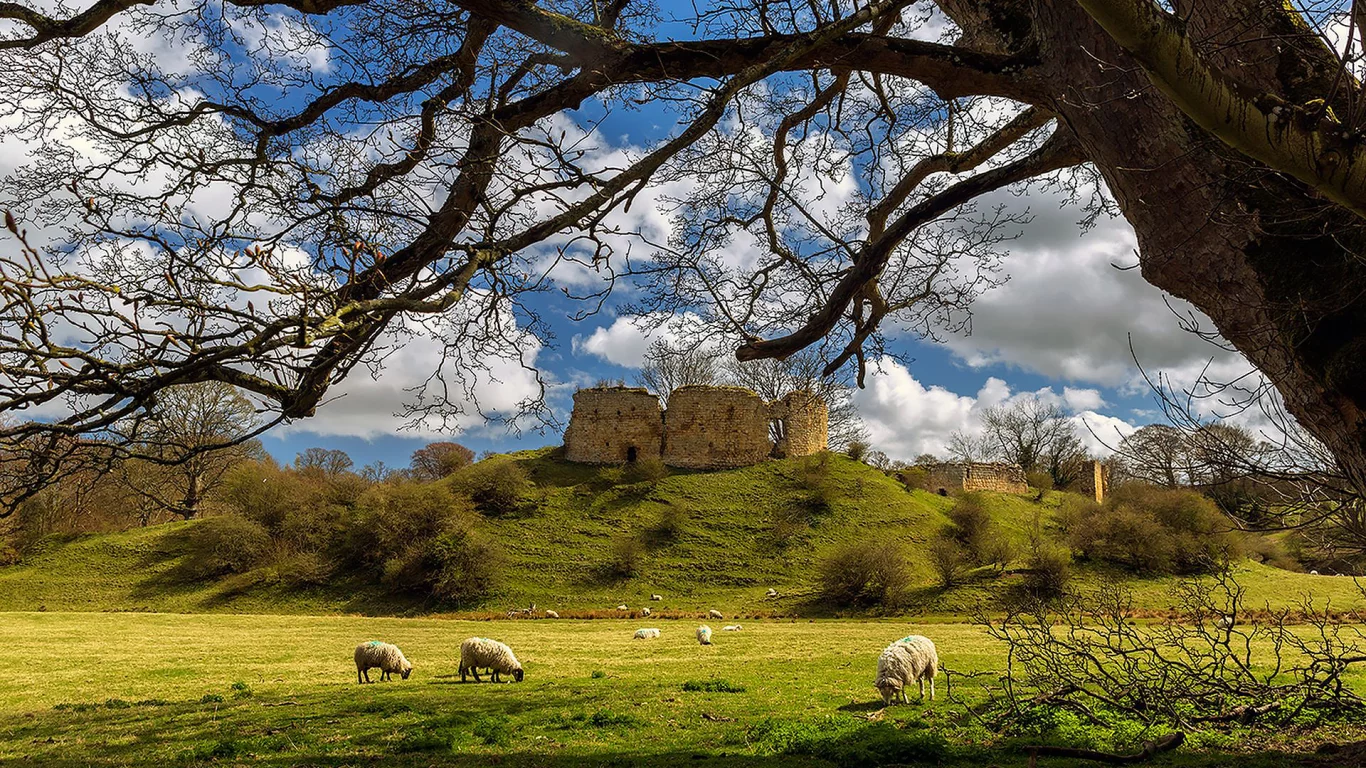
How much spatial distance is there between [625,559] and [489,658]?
833 inches

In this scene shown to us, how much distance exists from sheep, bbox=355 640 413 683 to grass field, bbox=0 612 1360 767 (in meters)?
0.35

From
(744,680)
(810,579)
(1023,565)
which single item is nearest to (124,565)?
(810,579)

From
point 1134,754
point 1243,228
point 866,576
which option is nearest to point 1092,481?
point 866,576

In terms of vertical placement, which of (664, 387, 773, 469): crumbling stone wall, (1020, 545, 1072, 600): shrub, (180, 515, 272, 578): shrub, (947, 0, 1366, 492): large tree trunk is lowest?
(1020, 545, 1072, 600): shrub

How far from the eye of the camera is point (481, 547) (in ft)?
103

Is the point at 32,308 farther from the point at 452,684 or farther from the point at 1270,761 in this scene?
the point at 452,684

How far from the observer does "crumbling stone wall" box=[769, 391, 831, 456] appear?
148 feet

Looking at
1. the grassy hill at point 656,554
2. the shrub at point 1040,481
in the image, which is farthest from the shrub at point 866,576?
the shrub at point 1040,481

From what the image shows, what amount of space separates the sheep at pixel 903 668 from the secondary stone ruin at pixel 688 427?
35.1m

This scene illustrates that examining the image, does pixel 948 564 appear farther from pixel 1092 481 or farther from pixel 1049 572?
pixel 1092 481

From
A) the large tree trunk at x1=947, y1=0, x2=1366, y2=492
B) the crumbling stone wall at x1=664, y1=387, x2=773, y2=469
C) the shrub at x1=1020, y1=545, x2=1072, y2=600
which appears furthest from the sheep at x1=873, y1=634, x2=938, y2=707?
the crumbling stone wall at x1=664, y1=387, x2=773, y2=469

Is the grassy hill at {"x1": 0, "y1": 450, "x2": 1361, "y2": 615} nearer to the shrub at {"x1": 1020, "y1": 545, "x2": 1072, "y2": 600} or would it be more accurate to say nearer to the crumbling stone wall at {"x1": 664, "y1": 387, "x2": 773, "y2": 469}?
the shrub at {"x1": 1020, "y1": 545, "x2": 1072, "y2": 600}

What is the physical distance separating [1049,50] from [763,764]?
500cm

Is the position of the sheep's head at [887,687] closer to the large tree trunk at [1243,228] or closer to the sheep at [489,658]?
the sheep at [489,658]
